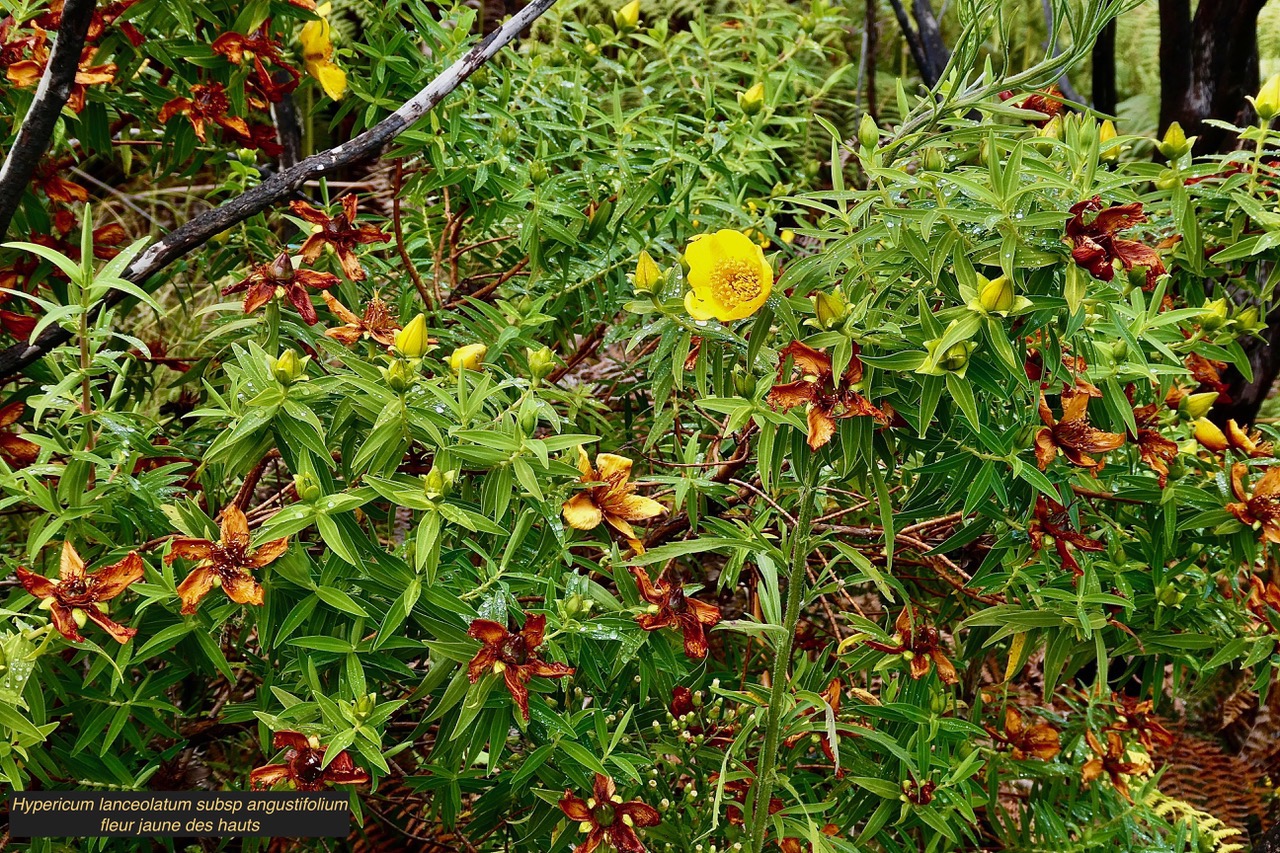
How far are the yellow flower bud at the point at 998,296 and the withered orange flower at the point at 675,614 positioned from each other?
0.47 metres

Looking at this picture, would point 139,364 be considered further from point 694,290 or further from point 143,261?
point 694,290

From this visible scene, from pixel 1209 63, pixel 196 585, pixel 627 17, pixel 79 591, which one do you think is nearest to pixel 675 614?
pixel 196 585

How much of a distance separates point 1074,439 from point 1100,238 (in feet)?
0.82

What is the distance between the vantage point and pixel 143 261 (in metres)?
1.40

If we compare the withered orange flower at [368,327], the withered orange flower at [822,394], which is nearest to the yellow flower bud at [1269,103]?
the withered orange flower at [822,394]

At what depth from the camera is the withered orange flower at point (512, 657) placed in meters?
1.06

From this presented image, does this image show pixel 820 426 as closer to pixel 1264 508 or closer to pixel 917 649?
pixel 917 649

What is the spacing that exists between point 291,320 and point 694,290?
66 cm

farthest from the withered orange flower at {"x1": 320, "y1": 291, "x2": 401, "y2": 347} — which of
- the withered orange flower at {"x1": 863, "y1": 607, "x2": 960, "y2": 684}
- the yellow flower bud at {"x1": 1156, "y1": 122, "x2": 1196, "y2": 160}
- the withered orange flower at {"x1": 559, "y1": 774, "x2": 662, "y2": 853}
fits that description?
the yellow flower bud at {"x1": 1156, "y1": 122, "x2": 1196, "y2": 160}

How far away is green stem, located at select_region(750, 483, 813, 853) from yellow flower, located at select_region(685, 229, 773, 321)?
245 millimetres

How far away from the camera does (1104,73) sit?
259cm

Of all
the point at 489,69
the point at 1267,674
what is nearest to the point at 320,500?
the point at 489,69

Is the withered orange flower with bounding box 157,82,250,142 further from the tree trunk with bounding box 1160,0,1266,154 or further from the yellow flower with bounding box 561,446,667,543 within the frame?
the tree trunk with bounding box 1160,0,1266,154

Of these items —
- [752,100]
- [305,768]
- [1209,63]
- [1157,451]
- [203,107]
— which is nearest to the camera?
[305,768]
